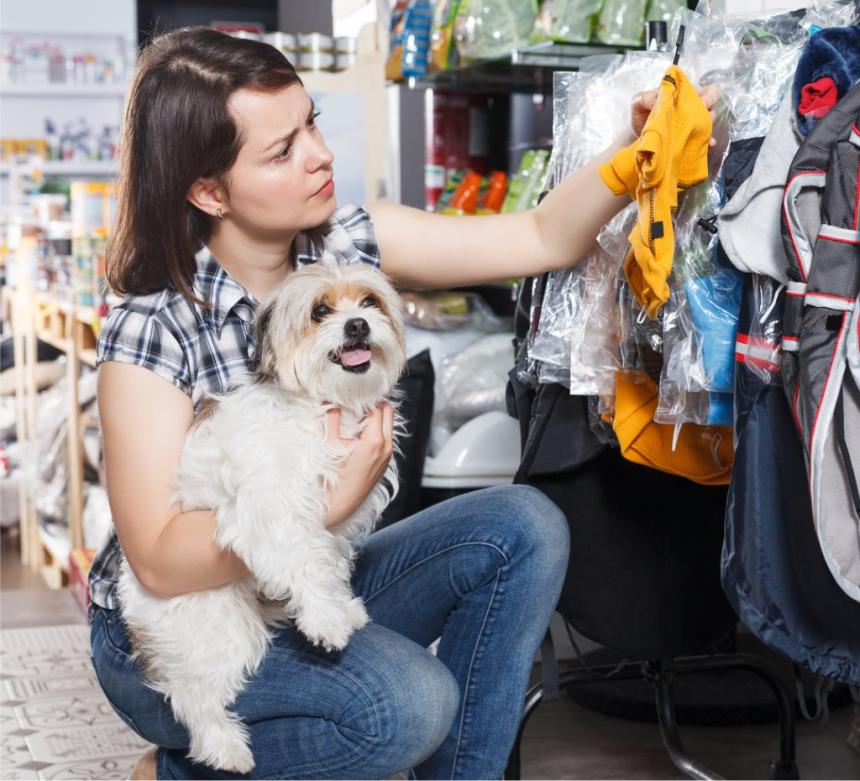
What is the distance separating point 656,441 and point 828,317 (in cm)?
44

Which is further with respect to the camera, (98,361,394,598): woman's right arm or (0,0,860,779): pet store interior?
(98,361,394,598): woman's right arm

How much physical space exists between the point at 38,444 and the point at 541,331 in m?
2.81

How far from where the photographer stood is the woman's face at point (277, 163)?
5.13 ft

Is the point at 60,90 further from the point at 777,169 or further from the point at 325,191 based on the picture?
the point at 777,169

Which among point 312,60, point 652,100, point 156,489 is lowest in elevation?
point 156,489

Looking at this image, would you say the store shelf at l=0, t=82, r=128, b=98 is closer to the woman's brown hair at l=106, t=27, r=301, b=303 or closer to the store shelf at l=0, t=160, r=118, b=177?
the store shelf at l=0, t=160, r=118, b=177

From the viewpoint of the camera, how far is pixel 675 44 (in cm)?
165

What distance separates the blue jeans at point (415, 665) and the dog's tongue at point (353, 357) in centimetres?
35

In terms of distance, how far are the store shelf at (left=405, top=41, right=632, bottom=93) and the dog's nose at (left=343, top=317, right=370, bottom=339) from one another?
97 cm

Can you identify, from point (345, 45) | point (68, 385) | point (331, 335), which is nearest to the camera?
point (331, 335)

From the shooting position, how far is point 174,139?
1573mm

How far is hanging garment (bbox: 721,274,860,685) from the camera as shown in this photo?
53.8 inches

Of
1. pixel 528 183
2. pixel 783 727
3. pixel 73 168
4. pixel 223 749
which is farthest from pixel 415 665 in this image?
pixel 73 168

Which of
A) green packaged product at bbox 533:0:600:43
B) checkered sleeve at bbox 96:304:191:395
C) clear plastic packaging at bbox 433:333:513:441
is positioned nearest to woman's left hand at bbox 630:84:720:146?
checkered sleeve at bbox 96:304:191:395
